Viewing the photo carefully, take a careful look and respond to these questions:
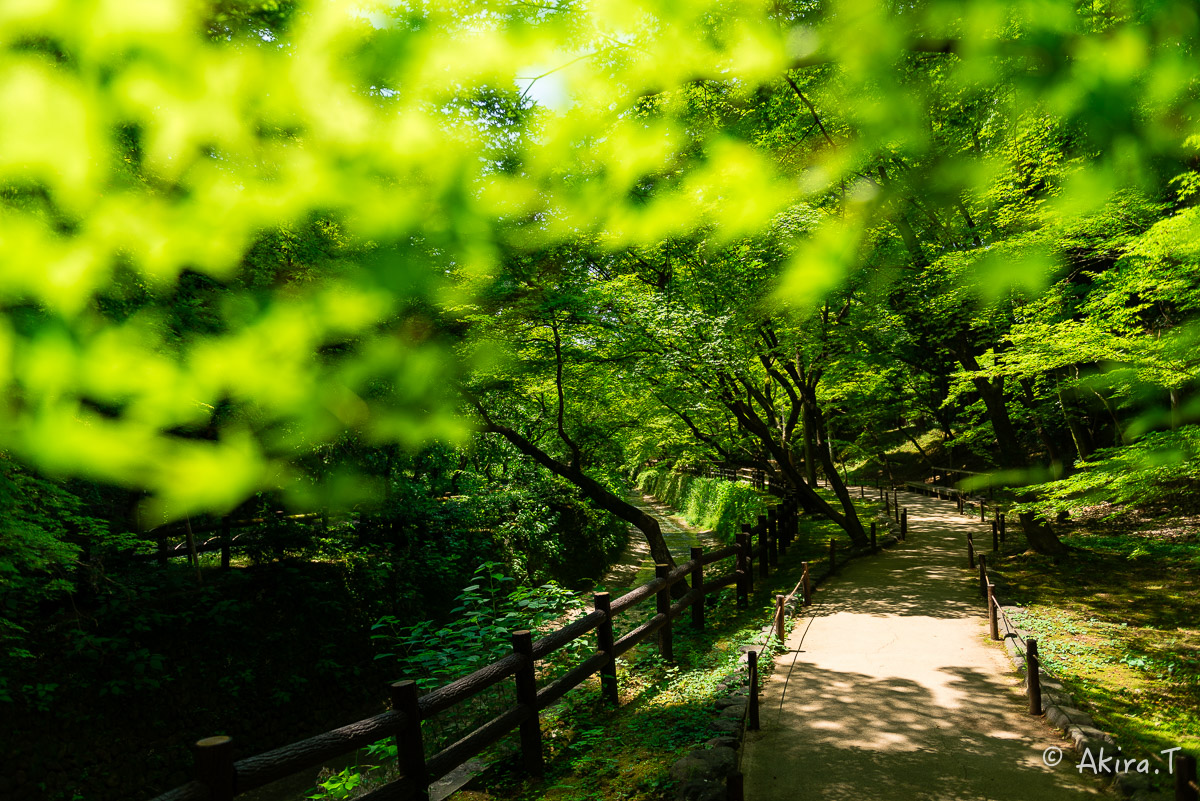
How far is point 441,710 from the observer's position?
3.84 m

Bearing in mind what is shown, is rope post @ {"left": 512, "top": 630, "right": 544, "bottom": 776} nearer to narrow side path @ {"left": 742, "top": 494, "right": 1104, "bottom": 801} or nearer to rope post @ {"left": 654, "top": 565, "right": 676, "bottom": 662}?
narrow side path @ {"left": 742, "top": 494, "right": 1104, "bottom": 801}

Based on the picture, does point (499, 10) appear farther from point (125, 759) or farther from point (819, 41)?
point (125, 759)

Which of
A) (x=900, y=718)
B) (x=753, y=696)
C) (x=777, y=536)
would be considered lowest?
(x=900, y=718)

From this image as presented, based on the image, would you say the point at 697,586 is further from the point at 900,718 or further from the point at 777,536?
the point at 777,536

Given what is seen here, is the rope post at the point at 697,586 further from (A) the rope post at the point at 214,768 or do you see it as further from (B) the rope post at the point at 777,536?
(A) the rope post at the point at 214,768

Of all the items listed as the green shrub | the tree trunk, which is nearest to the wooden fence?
the tree trunk

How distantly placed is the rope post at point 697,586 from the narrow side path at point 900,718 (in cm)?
136

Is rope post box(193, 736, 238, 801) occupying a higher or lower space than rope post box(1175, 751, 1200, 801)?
higher

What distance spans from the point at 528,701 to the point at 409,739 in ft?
4.06

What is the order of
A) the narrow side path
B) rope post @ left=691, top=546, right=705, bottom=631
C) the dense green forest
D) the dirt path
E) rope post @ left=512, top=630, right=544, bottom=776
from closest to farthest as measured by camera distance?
the dense green forest < the narrow side path < rope post @ left=512, top=630, right=544, bottom=776 < rope post @ left=691, top=546, right=705, bottom=631 < the dirt path

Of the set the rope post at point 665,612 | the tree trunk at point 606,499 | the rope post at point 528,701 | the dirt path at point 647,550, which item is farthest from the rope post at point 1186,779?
the dirt path at point 647,550

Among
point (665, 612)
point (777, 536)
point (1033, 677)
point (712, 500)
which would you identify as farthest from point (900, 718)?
point (712, 500)

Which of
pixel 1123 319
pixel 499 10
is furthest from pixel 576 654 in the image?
pixel 1123 319

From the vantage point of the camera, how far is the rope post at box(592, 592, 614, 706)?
578 centimetres
